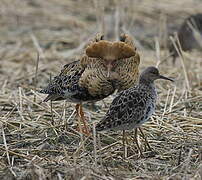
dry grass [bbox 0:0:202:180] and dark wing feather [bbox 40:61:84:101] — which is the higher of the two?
dark wing feather [bbox 40:61:84:101]

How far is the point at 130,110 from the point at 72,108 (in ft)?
6.02

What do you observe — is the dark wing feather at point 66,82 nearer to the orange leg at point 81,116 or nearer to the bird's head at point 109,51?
the orange leg at point 81,116

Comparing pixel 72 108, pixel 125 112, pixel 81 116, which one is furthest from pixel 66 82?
pixel 72 108

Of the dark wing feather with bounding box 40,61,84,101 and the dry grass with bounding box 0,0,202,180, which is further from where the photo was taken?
the dark wing feather with bounding box 40,61,84,101

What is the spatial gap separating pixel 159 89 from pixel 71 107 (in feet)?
4.21

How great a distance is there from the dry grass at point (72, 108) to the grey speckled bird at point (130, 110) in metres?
0.23

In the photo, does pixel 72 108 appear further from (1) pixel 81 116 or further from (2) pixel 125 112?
(2) pixel 125 112

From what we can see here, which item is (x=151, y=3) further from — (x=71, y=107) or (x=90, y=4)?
(x=71, y=107)

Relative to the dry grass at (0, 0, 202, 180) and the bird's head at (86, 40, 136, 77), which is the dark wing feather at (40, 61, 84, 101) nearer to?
the dry grass at (0, 0, 202, 180)

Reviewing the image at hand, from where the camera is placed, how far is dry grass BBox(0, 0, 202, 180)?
4949 millimetres

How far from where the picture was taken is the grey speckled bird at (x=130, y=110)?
5168 mm

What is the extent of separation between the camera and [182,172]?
483 cm

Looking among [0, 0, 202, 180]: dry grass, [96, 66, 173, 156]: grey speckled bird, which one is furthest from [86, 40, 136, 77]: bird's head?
[0, 0, 202, 180]: dry grass

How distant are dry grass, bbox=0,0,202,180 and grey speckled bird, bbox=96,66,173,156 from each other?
230 mm
